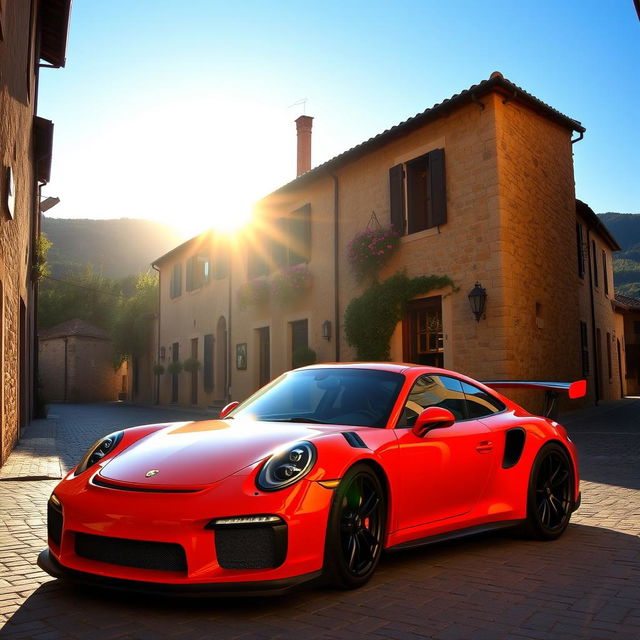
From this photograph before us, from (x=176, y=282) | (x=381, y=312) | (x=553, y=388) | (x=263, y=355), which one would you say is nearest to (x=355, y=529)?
(x=553, y=388)

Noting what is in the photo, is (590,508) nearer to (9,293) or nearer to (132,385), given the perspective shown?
(9,293)

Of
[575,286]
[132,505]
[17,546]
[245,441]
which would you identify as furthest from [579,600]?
[575,286]

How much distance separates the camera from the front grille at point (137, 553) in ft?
10.5

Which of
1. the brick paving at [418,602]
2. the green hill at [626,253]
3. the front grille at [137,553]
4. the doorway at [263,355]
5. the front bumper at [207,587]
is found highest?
Answer: the green hill at [626,253]

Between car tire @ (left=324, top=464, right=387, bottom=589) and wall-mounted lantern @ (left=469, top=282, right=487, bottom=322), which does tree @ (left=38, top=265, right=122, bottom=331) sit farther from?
car tire @ (left=324, top=464, right=387, bottom=589)

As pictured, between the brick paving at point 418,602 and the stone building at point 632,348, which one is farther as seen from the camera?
the stone building at point 632,348

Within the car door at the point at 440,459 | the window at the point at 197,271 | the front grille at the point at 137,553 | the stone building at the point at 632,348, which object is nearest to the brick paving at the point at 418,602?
the front grille at the point at 137,553

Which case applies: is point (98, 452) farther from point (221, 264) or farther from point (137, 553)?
point (221, 264)

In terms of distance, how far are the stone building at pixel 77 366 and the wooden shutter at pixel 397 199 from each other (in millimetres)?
33344

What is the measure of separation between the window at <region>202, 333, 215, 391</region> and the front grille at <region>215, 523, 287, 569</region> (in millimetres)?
24235

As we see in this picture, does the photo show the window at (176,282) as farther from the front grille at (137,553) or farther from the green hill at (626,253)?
the green hill at (626,253)

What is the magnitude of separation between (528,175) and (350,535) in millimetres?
13389

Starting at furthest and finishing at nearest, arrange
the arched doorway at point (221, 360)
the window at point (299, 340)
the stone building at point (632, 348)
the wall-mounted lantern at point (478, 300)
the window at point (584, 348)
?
1. the stone building at point (632, 348)
2. the arched doorway at point (221, 360)
3. the window at point (299, 340)
4. the window at point (584, 348)
5. the wall-mounted lantern at point (478, 300)

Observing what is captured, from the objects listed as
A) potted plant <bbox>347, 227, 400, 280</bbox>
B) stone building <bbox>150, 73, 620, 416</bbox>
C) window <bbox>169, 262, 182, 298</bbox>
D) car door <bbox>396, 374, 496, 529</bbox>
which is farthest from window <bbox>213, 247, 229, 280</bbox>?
car door <bbox>396, 374, 496, 529</bbox>
